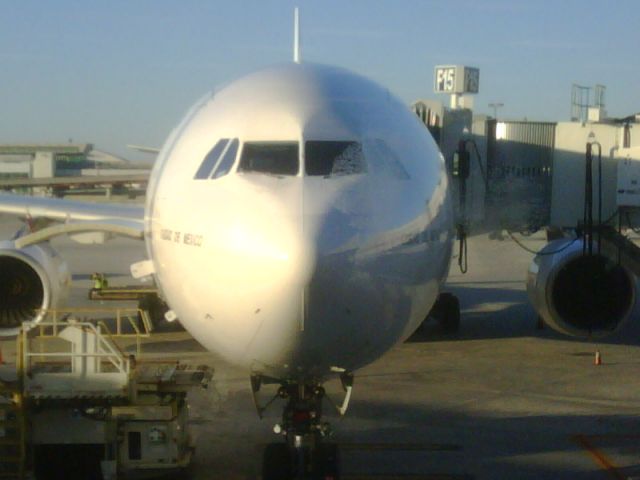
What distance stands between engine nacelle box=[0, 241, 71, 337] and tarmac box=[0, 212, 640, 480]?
796 mm

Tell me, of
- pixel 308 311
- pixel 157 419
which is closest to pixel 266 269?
pixel 308 311

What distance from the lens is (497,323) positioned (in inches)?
822

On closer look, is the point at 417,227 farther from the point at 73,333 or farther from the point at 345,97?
the point at 73,333

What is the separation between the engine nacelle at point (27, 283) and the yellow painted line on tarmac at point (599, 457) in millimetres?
7648

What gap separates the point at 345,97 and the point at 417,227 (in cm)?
135

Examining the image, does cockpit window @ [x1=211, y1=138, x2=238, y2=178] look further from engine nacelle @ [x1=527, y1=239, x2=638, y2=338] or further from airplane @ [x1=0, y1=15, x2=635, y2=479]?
engine nacelle @ [x1=527, y1=239, x2=638, y2=338]

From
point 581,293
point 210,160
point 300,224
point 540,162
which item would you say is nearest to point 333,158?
point 210,160

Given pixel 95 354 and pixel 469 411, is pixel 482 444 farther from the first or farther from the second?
pixel 95 354

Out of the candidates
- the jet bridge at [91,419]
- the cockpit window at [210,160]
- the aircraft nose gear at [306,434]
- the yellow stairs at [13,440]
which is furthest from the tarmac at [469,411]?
the cockpit window at [210,160]

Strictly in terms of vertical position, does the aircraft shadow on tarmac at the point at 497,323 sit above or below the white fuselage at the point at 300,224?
below

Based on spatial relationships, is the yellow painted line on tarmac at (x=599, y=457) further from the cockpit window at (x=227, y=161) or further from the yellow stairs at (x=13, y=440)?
the yellow stairs at (x=13, y=440)

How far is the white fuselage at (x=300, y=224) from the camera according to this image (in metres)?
7.09

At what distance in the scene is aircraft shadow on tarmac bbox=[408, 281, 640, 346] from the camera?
1891 centimetres

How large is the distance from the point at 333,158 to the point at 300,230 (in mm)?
1111
